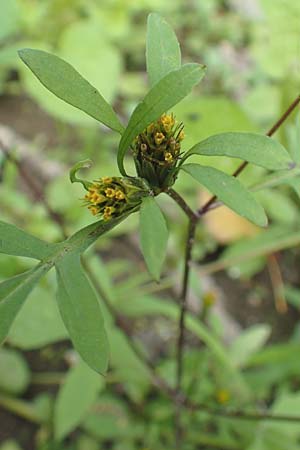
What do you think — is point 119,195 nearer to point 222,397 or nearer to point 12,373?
point 222,397

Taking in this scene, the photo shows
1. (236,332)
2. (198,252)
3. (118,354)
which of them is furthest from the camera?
(198,252)

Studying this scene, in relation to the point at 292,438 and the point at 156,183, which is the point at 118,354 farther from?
the point at 156,183

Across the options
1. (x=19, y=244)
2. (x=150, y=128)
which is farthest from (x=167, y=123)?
(x=19, y=244)

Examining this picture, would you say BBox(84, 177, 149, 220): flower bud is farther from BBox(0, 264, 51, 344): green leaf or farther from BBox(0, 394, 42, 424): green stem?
→ BBox(0, 394, 42, 424): green stem

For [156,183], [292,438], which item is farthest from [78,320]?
[292,438]

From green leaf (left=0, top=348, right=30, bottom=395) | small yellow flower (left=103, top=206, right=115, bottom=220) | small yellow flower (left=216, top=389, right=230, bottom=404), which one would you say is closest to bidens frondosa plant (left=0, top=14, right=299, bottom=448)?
small yellow flower (left=103, top=206, right=115, bottom=220)

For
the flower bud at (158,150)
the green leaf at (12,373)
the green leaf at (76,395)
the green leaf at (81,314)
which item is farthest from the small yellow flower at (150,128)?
the green leaf at (12,373)

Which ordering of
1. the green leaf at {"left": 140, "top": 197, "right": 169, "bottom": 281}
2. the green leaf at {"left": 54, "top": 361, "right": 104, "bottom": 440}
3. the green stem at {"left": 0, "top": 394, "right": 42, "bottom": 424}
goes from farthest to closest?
the green stem at {"left": 0, "top": 394, "right": 42, "bottom": 424}, the green leaf at {"left": 54, "top": 361, "right": 104, "bottom": 440}, the green leaf at {"left": 140, "top": 197, "right": 169, "bottom": 281}
